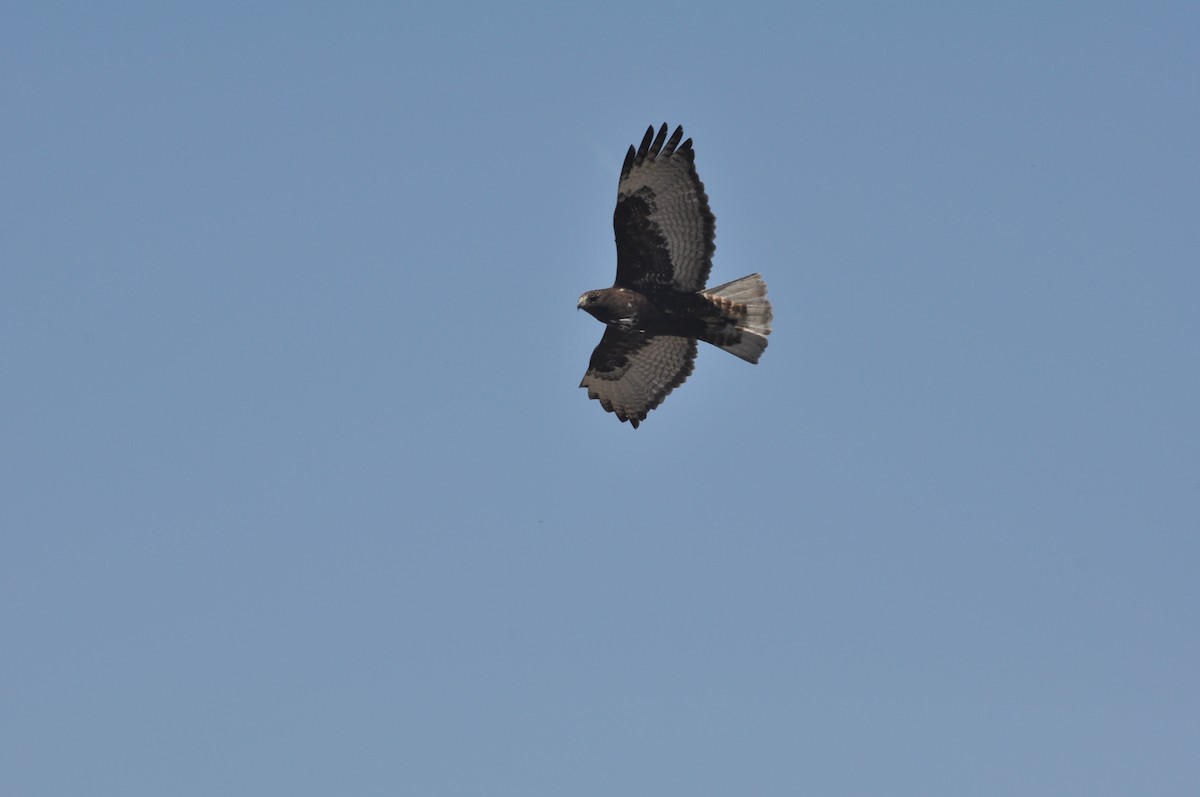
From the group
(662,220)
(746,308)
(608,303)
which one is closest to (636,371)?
(608,303)

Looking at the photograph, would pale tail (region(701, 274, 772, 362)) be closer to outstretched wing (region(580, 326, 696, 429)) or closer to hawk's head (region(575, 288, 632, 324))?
hawk's head (region(575, 288, 632, 324))

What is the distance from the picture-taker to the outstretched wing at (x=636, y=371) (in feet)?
79.4

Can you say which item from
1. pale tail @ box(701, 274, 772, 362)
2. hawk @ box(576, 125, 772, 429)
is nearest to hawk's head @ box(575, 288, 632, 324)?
hawk @ box(576, 125, 772, 429)

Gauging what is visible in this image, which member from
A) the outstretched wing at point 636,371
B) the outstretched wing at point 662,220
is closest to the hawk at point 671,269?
the outstretched wing at point 662,220

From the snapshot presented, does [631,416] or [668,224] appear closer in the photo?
[668,224]

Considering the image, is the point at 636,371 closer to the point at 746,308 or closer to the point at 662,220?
the point at 746,308

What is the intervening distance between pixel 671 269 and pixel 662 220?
0.66 meters

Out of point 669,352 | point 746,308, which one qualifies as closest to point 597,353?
point 669,352

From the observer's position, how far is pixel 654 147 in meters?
21.6

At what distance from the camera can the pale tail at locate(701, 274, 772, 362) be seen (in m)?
22.2

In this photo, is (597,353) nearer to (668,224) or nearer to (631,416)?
(631,416)

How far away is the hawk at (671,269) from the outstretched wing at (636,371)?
1.45 meters

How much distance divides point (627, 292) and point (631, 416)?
108 inches

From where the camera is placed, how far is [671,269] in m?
22.2
